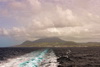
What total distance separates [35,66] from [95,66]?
775 inches

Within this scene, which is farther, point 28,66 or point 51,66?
point 51,66

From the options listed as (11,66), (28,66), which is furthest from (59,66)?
(11,66)

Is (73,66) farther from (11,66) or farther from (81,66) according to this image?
(11,66)

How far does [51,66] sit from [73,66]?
782 cm

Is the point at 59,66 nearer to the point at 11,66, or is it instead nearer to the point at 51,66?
the point at 51,66

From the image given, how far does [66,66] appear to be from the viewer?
44.9 meters

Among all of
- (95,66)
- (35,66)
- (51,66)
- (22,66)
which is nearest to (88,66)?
(95,66)

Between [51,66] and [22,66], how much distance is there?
339 inches

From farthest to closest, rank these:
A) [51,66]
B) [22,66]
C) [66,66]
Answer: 1. [66,66]
2. [51,66]
3. [22,66]

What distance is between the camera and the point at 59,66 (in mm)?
43531

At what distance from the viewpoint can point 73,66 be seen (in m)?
45.3

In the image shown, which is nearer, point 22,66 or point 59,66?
point 22,66

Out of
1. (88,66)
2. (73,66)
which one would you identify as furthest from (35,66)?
(88,66)

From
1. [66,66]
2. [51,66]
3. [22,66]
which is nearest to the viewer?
[22,66]
